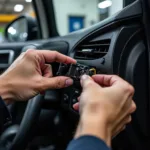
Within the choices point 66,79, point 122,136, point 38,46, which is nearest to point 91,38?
point 66,79

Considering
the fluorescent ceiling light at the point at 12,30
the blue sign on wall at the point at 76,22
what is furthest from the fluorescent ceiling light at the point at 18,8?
the fluorescent ceiling light at the point at 12,30

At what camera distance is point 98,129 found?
0.56 metres

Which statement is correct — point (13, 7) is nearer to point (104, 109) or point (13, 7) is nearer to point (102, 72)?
point (102, 72)

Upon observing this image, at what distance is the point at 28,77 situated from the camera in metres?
1.03

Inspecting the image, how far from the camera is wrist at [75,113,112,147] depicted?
560 millimetres

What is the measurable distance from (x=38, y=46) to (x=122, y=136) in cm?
70

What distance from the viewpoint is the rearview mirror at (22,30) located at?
209 cm

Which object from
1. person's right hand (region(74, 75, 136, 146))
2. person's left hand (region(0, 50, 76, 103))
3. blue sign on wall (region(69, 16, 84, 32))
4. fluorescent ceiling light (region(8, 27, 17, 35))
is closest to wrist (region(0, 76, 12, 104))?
person's left hand (region(0, 50, 76, 103))

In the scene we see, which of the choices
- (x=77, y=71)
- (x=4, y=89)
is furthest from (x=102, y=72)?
(x=4, y=89)

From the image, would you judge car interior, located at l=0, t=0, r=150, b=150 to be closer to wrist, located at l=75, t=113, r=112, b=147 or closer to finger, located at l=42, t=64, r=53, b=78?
finger, located at l=42, t=64, r=53, b=78

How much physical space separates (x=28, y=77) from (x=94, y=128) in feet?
1.65

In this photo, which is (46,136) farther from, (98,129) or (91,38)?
(98,129)

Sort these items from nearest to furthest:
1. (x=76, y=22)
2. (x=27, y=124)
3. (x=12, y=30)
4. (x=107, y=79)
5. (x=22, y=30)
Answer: (x=107, y=79), (x=27, y=124), (x=22, y=30), (x=12, y=30), (x=76, y=22)

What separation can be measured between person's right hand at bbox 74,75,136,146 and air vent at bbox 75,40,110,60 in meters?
0.37
